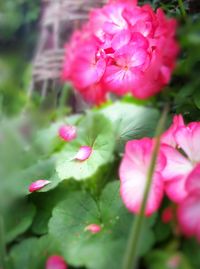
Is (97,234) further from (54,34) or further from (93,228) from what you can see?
(54,34)

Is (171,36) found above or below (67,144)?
above

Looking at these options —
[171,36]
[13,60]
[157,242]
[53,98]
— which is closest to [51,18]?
[13,60]

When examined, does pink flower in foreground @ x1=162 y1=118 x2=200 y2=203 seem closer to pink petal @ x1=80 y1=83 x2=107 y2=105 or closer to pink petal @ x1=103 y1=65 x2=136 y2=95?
pink petal @ x1=103 y1=65 x2=136 y2=95

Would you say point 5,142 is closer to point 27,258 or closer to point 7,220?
point 7,220

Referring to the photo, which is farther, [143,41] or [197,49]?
[143,41]

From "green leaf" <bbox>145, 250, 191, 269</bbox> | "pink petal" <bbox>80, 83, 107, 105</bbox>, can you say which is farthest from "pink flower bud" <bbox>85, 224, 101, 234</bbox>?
"pink petal" <bbox>80, 83, 107, 105</bbox>

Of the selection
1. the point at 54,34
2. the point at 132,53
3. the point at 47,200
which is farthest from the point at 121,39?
the point at 54,34
